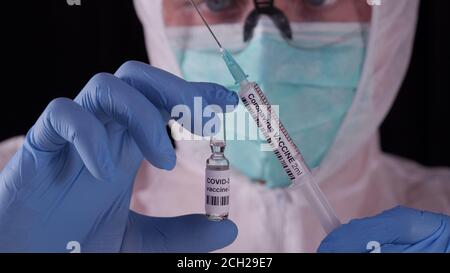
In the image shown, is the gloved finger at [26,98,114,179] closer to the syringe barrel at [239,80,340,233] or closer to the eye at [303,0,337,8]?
the syringe barrel at [239,80,340,233]

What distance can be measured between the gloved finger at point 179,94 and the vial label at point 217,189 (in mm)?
65

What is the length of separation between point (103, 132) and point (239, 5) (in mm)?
586

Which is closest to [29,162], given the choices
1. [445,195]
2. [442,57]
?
[445,195]

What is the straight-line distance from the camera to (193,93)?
0.84 meters

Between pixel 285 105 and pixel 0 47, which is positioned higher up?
pixel 0 47

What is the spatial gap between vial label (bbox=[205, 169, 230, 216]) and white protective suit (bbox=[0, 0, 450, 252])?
1.28ft

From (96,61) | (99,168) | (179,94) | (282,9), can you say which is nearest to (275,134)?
(179,94)

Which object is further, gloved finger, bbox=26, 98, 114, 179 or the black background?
the black background

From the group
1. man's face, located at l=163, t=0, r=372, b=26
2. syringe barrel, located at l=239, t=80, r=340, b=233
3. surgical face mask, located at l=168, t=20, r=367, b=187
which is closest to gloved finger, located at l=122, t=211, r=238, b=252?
syringe barrel, located at l=239, t=80, r=340, b=233

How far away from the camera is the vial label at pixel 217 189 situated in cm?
85

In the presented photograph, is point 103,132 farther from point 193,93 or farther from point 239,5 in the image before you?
point 239,5

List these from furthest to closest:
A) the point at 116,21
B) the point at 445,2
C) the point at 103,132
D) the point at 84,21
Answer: the point at 445,2, the point at 116,21, the point at 84,21, the point at 103,132

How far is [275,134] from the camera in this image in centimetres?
89

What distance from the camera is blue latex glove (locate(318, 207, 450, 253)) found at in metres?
0.86
